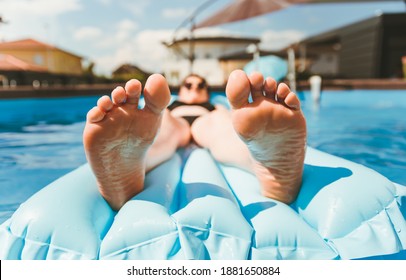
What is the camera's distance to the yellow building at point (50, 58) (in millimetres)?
9002

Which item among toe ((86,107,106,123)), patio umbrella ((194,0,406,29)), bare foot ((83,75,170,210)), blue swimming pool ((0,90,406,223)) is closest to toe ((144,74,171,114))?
bare foot ((83,75,170,210))

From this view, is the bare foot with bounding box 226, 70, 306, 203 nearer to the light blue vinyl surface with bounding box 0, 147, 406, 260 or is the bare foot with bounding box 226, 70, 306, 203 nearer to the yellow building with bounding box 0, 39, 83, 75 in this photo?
the light blue vinyl surface with bounding box 0, 147, 406, 260

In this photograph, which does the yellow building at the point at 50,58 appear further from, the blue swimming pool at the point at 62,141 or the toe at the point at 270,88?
the toe at the point at 270,88

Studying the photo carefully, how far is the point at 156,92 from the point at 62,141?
71.7 inches

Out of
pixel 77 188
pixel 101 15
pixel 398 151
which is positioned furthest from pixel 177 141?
pixel 101 15

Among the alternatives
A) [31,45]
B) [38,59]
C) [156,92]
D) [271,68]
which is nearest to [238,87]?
[156,92]

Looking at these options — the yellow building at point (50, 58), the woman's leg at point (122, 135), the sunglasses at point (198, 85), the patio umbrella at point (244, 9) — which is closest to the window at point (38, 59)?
the yellow building at point (50, 58)

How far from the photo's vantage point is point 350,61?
1000cm

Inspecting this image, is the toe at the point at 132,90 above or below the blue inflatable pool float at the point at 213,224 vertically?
above

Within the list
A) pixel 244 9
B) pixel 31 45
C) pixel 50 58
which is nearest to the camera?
pixel 244 9

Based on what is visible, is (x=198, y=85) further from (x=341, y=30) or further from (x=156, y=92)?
(x=341, y=30)

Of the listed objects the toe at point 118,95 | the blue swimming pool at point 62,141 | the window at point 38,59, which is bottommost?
the blue swimming pool at point 62,141

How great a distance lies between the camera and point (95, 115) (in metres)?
0.78

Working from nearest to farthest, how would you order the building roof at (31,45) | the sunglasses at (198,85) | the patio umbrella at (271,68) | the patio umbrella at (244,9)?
1. the sunglasses at (198,85)
2. the patio umbrella at (244,9)
3. the patio umbrella at (271,68)
4. the building roof at (31,45)
